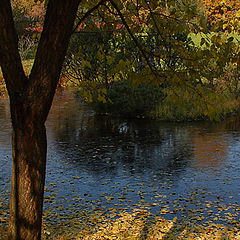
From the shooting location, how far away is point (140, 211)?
26.0ft

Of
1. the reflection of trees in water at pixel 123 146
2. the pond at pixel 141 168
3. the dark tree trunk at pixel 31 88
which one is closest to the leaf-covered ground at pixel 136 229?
the pond at pixel 141 168

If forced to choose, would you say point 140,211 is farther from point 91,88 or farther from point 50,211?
point 91,88

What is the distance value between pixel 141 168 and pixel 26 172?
638 centimetres

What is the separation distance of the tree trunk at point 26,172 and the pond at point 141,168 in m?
2.76

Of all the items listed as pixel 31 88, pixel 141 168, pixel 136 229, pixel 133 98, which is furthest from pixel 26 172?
pixel 133 98

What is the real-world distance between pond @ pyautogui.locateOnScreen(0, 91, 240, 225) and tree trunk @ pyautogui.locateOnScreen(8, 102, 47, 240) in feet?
9.07

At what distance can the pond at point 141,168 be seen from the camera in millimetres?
8281

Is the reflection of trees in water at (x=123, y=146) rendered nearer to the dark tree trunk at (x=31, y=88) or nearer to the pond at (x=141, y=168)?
the pond at (x=141, y=168)

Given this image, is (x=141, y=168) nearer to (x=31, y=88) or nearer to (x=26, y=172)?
(x=26, y=172)

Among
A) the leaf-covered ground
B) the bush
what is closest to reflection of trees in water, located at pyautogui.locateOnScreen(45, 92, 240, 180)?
the bush

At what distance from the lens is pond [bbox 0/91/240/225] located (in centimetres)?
828

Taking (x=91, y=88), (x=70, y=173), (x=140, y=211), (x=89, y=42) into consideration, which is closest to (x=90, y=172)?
(x=70, y=173)

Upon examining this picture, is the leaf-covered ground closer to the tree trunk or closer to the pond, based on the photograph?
the pond

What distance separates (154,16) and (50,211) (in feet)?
12.9
